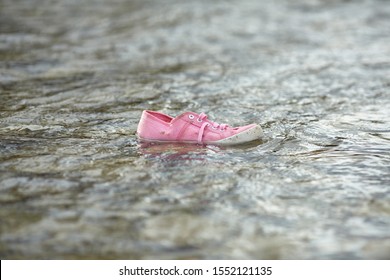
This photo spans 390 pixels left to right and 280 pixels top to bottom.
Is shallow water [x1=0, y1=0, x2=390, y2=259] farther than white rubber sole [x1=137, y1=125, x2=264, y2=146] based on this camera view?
No

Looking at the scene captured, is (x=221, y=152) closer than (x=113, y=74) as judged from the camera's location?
Yes

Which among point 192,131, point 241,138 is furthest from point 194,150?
point 241,138

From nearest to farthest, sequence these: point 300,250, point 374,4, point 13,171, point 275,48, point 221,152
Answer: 1. point 300,250
2. point 13,171
3. point 221,152
4. point 275,48
5. point 374,4

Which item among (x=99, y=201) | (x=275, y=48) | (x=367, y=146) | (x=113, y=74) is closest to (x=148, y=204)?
(x=99, y=201)

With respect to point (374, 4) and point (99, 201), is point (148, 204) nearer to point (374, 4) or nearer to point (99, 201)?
point (99, 201)

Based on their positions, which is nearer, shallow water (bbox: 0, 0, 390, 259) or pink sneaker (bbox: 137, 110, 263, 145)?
shallow water (bbox: 0, 0, 390, 259)
